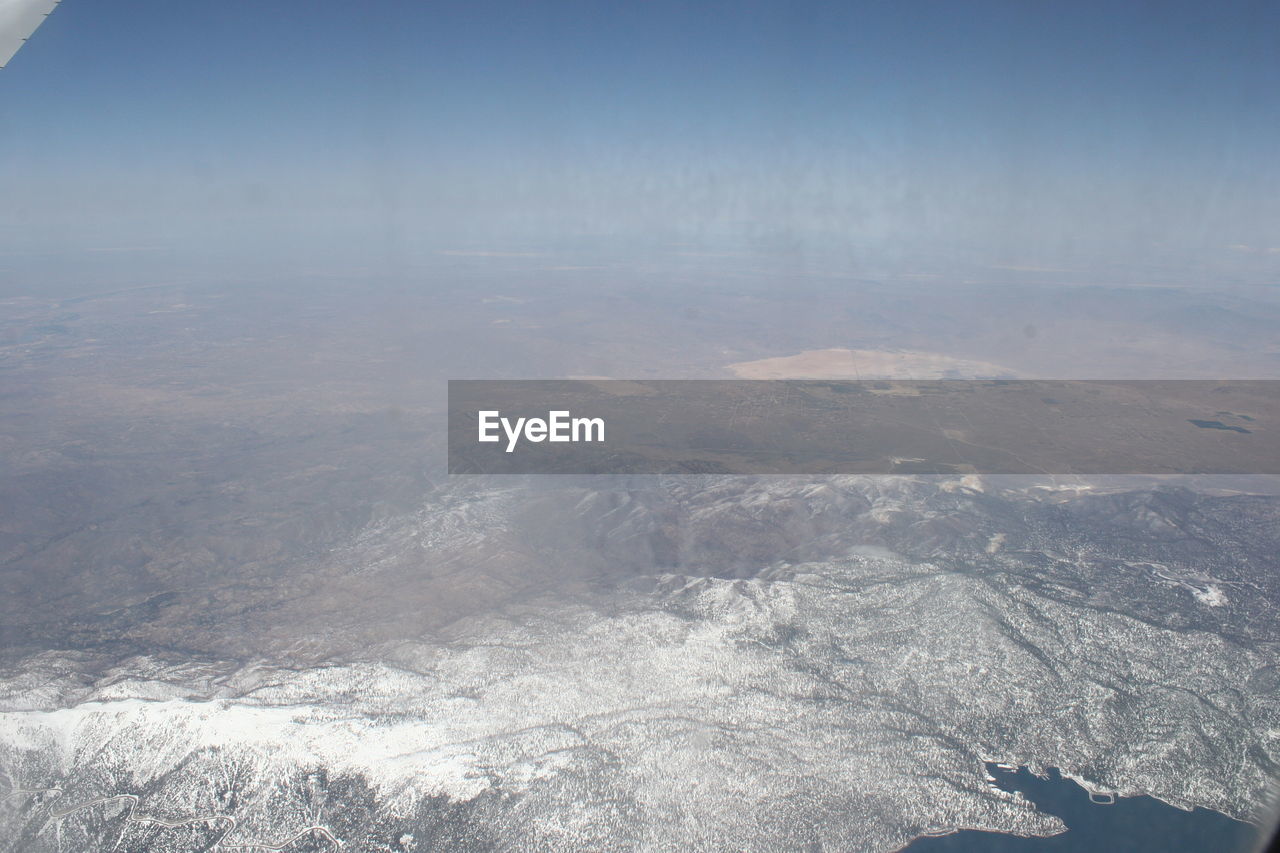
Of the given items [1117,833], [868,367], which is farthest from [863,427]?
[1117,833]

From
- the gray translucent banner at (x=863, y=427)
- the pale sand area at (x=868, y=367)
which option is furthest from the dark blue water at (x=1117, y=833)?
the pale sand area at (x=868, y=367)

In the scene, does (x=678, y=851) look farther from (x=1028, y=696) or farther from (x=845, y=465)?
(x=845, y=465)

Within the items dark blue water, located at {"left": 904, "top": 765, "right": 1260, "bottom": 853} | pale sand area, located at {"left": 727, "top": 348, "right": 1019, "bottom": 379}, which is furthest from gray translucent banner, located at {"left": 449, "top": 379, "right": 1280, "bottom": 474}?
dark blue water, located at {"left": 904, "top": 765, "right": 1260, "bottom": 853}

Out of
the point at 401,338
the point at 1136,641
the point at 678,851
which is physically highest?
the point at 401,338

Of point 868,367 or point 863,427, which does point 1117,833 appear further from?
point 868,367

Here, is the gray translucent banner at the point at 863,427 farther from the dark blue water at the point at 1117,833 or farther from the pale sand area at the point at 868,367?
the dark blue water at the point at 1117,833

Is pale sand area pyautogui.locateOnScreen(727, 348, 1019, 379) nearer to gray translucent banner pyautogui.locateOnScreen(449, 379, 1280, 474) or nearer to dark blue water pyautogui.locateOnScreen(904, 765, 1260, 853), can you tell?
gray translucent banner pyautogui.locateOnScreen(449, 379, 1280, 474)

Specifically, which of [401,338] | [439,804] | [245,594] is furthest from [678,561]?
[401,338]

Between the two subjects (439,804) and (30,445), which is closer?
(439,804)

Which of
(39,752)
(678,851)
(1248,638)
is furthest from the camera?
(1248,638)
